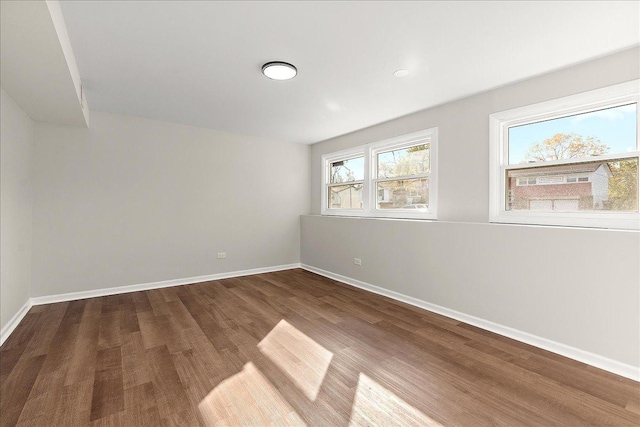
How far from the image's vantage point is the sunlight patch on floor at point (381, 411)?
1.67 metres

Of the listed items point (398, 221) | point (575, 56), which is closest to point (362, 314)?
point (398, 221)

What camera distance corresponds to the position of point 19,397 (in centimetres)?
188

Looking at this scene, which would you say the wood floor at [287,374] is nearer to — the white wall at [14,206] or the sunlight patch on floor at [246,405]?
the sunlight patch on floor at [246,405]

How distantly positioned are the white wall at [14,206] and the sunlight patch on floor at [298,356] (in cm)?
254

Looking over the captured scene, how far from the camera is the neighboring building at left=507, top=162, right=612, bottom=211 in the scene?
2525 millimetres

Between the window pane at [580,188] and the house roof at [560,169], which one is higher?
the house roof at [560,169]

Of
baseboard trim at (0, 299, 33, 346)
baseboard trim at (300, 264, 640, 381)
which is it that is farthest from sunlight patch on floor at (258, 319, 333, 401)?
baseboard trim at (0, 299, 33, 346)

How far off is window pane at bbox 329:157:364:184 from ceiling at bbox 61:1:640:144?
152cm

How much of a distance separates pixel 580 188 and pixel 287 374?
2997 millimetres

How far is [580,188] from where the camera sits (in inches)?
104

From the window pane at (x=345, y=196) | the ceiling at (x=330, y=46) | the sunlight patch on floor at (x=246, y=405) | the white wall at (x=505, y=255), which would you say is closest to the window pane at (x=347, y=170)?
the window pane at (x=345, y=196)

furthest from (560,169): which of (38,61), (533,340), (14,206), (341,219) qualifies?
(14,206)

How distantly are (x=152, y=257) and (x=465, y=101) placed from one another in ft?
15.6

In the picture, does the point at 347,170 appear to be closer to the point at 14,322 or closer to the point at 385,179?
the point at 385,179
